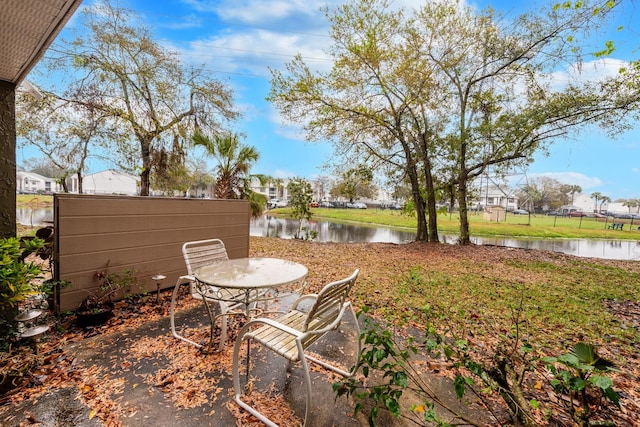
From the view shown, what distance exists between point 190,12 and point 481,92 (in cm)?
916

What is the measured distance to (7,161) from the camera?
2.22m

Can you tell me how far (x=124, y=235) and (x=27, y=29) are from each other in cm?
202

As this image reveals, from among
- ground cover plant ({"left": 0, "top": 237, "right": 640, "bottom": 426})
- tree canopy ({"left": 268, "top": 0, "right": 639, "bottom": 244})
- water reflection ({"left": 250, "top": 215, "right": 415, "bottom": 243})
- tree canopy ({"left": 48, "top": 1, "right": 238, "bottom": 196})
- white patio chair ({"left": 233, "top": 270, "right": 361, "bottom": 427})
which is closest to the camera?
white patio chair ({"left": 233, "top": 270, "right": 361, "bottom": 427})

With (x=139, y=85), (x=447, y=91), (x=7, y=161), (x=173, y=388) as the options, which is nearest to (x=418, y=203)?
(x=447, y=91)

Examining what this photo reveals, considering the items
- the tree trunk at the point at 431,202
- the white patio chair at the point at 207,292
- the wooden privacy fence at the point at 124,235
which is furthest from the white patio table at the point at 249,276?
the tree trunk at the point at 431,202

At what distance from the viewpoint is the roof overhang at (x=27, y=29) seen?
1.53m

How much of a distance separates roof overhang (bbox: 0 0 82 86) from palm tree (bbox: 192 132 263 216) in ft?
18.4

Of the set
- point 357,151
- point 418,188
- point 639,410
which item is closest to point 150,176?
point 357,151

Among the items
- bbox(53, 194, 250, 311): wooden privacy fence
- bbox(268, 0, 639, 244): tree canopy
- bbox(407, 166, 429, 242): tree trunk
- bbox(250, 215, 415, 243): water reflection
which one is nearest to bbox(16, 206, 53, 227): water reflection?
bbox(53, 194, 250, 311): wooden privacy fence

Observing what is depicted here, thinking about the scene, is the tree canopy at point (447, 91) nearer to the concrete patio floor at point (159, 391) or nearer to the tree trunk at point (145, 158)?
the tree trunk at point (145, 158)

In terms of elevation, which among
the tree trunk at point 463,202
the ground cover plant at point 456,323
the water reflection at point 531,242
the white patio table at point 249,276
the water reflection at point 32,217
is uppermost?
the tree trunk at point 463,202

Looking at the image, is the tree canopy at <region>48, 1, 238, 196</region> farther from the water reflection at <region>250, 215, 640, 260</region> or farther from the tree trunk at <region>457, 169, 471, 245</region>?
the tree trunk at <region>457, 169, 471, 245</region>

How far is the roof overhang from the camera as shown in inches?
60.0

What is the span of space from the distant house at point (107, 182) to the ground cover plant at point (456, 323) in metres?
6.85
